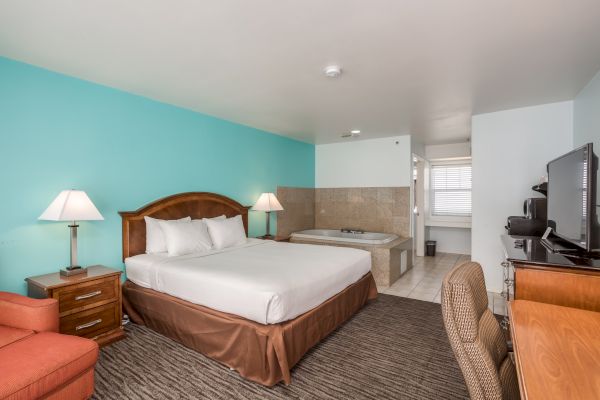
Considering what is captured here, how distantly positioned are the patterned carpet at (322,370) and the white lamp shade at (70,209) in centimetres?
119

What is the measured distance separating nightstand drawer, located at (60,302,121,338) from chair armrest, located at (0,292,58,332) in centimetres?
45

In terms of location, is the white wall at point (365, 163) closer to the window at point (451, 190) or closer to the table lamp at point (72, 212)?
the window at point (451, 190)

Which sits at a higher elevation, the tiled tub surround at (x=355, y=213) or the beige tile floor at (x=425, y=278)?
the tiled tub surround at (x=355, y=213)

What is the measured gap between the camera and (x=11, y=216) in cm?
242

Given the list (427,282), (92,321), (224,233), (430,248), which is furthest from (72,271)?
(430,248)

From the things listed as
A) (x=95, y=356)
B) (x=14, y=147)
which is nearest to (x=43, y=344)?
(x=95, y=356)

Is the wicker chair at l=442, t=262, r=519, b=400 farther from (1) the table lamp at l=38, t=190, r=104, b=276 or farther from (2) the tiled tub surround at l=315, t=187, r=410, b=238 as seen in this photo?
(2) the tiled tub surround at l=315, t=187, r=410, b=238

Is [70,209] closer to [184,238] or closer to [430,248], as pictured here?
[184,238]

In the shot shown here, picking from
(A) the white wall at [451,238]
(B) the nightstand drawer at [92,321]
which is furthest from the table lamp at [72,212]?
(A) the white wall at [451,238]

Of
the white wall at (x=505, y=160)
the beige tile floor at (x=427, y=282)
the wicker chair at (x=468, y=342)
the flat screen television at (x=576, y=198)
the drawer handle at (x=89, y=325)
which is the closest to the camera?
the wicker chair at (x=468, y=342)

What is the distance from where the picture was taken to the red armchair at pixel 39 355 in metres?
1.48

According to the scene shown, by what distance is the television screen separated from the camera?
1.73 m

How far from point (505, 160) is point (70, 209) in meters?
4.92

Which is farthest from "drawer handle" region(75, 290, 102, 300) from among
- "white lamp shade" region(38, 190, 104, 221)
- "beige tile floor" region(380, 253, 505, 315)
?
"beige tile floor" region(380, 253, 505, 315)
